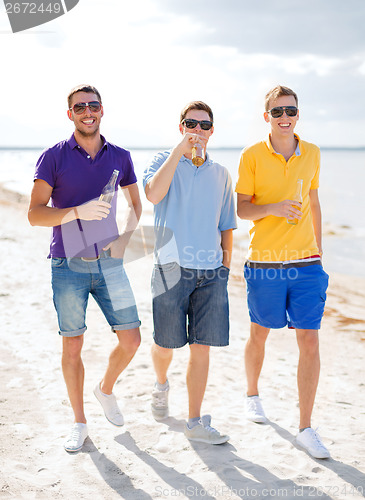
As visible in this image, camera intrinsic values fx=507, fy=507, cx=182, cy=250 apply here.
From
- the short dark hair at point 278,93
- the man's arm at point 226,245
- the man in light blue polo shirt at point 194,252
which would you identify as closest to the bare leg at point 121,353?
the man in light blue polo shirt at point 194,252

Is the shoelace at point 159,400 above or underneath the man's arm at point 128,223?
underneath

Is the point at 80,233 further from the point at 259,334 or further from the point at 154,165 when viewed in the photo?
the point at 259,334

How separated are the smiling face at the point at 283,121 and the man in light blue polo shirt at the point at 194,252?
1.75 ft

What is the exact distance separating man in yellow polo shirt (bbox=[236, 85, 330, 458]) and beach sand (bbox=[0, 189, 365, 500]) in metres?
0.42

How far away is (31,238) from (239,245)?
20.6 feet

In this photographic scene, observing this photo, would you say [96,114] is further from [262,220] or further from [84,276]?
[262,220]

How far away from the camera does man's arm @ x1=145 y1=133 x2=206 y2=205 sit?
3365mm

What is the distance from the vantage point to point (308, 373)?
3.73 metres

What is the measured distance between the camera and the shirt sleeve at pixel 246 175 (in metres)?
3.84

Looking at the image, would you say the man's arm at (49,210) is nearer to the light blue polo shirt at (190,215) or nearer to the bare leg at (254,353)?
the light blue polo shirt at (190,215)

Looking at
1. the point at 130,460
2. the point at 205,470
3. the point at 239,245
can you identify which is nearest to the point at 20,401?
the point at 130,460

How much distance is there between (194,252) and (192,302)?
0.39 m

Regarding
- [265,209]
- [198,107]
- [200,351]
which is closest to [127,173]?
[198,107]

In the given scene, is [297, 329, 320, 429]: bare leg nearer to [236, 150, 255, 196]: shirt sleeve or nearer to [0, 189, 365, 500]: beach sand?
[0, 189, 365, 500]: beach sand
